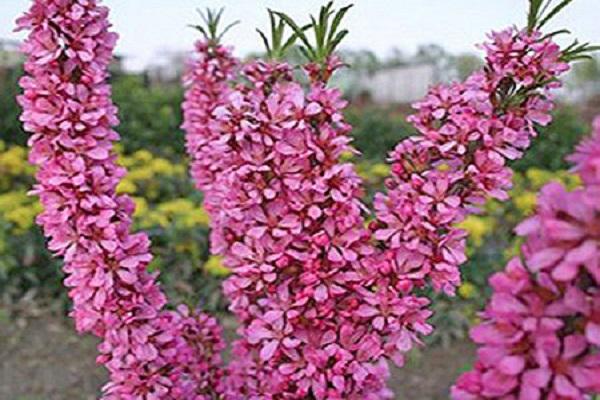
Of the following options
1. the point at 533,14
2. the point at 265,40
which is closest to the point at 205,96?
the point at 265,40

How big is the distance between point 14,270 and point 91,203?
3210mm

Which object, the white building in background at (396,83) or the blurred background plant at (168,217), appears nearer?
the blurred background plant at (168,217)

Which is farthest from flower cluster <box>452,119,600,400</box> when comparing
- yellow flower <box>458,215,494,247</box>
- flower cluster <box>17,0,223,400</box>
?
yellow flower <box>458,215,494,247</box>

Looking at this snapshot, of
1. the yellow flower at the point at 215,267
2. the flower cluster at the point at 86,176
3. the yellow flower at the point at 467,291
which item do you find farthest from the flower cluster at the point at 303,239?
the yellow flower at the point at 467,291

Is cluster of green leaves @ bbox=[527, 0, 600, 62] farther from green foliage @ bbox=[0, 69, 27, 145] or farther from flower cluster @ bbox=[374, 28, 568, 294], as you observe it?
green foliage @ bbox=[0, 69, 27, 145]

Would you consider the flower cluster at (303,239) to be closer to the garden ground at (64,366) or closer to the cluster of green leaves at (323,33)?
the cluster of green leaves at (323,33)

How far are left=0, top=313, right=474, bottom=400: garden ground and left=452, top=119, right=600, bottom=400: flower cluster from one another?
290 centimetres

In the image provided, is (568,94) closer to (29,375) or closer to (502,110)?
(29,375)

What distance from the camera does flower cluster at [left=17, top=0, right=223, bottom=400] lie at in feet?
4.04

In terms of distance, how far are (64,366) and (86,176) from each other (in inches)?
108

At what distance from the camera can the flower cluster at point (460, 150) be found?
1.18 meters

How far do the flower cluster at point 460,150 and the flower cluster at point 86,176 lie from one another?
0.37 meters

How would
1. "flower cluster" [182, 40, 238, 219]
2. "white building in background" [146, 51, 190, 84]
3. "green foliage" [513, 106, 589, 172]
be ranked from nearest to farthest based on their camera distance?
1. "flower cluster" [182, 40, 238, 219]
2. "green foliage" [513, 106, 589, 172]
3. "white building in background" [146, 51, 190, 84]

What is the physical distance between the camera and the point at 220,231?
153cm
